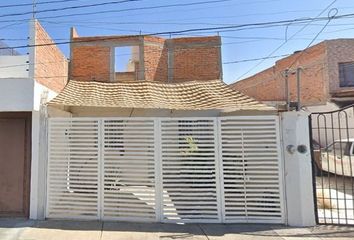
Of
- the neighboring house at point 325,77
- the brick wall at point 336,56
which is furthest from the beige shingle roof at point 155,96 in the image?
the brick wall at point 336,56

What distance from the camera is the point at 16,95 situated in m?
8.16

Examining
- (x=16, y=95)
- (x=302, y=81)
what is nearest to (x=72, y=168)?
(x=16, y=95)

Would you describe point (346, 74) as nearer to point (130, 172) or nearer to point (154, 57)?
point (154, 57)

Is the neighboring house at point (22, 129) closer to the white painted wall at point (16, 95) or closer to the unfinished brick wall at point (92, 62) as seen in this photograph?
the white painted wall at point (16, 95)

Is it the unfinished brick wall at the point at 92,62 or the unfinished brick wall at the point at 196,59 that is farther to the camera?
the unfinished brick wall at the point at 196,59

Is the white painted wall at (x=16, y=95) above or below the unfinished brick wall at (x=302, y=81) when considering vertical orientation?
below

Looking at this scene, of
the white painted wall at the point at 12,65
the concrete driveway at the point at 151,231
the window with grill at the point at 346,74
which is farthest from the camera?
the window with grill at the point at 346,74

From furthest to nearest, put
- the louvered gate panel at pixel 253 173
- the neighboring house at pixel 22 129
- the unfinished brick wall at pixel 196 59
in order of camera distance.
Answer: the unfinished brick wall at pixel 196 59 → the neighboring house at pixel 22 129 → the louvered gate panel at pixel 253 173

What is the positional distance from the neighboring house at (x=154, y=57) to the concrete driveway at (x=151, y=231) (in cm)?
1062

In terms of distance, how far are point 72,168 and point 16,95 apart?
6.82ft

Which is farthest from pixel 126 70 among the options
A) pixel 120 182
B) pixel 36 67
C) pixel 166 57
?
pixel 120 182

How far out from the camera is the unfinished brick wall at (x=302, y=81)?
23.9 m

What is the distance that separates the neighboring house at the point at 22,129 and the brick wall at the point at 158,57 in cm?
830

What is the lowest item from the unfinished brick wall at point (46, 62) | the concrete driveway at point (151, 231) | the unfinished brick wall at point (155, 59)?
the concrete driveway at point (151, 231)
